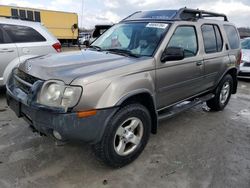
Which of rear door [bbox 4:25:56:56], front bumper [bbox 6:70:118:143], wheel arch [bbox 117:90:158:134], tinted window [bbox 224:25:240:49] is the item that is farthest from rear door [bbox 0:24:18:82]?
tinted window [bbox 224:25:240:49]

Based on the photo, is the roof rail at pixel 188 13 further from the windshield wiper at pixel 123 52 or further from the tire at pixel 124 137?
the tire at pixel 124 137

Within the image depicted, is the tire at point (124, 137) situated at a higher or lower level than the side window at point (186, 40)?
lower

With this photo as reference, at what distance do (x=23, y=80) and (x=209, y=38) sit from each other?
3.21 m

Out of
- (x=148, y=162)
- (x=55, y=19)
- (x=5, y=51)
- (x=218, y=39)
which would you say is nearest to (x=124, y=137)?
(x=148, y=162)

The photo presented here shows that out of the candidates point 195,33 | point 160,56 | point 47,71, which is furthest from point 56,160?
point 195,33

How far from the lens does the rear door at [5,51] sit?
518 cm

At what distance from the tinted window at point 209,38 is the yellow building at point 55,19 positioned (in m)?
15.0

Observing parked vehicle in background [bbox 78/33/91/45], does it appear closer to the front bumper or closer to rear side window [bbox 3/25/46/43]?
rear side window [bbox 3/25/46/43]

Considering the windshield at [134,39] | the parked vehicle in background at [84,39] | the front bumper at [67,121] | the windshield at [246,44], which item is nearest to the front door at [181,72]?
the windshield at [134,39]

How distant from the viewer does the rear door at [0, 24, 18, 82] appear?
5.18 m

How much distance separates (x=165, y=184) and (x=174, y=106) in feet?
4.72

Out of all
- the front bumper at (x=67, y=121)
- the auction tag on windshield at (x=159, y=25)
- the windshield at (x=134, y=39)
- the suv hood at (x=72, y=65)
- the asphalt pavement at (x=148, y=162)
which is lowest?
the asphalt pavement at (x=148, y=162)

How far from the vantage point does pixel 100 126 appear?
250 cm

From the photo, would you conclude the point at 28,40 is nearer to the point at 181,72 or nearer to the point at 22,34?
the point at 22,34
